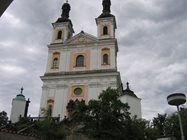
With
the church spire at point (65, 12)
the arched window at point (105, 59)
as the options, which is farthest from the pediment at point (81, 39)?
the church spire at point (65, 12)

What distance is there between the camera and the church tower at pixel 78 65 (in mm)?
35875

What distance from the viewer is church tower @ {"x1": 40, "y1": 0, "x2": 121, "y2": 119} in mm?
35875

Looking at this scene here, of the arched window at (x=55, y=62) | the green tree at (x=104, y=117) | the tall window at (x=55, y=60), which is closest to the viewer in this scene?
the green tree at (x=104, y=117)

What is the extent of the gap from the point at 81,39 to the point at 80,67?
515 centimetres

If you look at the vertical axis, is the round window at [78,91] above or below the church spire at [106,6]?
below

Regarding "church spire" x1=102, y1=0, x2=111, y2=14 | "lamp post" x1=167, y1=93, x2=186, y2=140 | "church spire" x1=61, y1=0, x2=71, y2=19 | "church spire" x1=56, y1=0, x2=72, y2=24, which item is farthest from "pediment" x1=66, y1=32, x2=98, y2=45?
"lamp post" x1=167, y1=93, x2=186, y2=140

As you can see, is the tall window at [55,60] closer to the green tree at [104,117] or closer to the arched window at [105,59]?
the arched window at [105,59]

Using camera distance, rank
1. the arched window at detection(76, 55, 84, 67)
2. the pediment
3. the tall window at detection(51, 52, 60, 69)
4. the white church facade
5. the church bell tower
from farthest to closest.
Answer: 1. the church bell tower
2. the pediment
3. the tall window at detection(51, 52, 60, 69)
4. the arched window at detection(76, 55, 84, 67)
5. the white church facade

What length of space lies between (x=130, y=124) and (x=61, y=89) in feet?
68.7

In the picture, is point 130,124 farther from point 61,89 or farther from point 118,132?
point 61,89

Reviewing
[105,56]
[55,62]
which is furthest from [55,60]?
[105,56]

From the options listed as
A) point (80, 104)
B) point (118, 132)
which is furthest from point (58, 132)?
point (118, 132)

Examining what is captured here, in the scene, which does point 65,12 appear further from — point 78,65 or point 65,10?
point 78,65

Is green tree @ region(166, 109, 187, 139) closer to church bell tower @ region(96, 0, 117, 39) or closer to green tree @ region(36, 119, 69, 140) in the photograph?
green tree @ region(36, 119, 69, 140)
